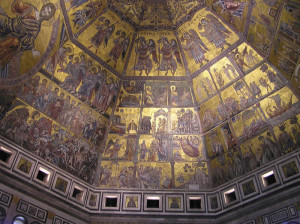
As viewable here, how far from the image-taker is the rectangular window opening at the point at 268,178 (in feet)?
45.5

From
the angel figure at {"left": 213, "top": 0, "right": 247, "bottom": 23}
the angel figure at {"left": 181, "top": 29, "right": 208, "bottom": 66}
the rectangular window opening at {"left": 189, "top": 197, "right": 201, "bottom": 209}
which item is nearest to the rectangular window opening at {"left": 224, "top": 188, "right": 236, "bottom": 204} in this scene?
the rectangular window opening at {"left": 189, "top": 197, "right": 201, "bottom": 209}

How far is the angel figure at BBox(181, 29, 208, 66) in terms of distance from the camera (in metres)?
17.6

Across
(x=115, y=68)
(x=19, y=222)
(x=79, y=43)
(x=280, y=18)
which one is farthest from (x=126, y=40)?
(x=19, y=222)

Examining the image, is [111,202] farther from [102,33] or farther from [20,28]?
[20,28]

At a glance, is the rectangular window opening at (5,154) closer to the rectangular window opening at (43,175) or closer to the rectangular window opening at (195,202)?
the rectangular window opening at (43,175)

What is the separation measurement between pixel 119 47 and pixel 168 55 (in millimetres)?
2730

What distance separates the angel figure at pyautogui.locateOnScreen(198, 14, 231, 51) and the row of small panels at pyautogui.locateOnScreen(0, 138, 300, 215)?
6.62 metres

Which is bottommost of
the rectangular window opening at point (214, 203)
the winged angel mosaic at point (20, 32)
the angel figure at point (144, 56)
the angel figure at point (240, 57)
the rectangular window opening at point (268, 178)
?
the rectangular window opening at point (214, 203)

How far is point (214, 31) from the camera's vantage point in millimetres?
17031

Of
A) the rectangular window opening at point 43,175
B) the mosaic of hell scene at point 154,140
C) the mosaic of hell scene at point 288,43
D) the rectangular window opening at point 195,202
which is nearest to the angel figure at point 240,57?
the mosaic of hell scene at point 288,43

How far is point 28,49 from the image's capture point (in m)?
14.1

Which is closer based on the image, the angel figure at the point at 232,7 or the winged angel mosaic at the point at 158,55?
the angel figure at the point at 232,7

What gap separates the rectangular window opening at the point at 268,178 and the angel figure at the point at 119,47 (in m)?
9.41

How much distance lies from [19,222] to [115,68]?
9032 millimetres
